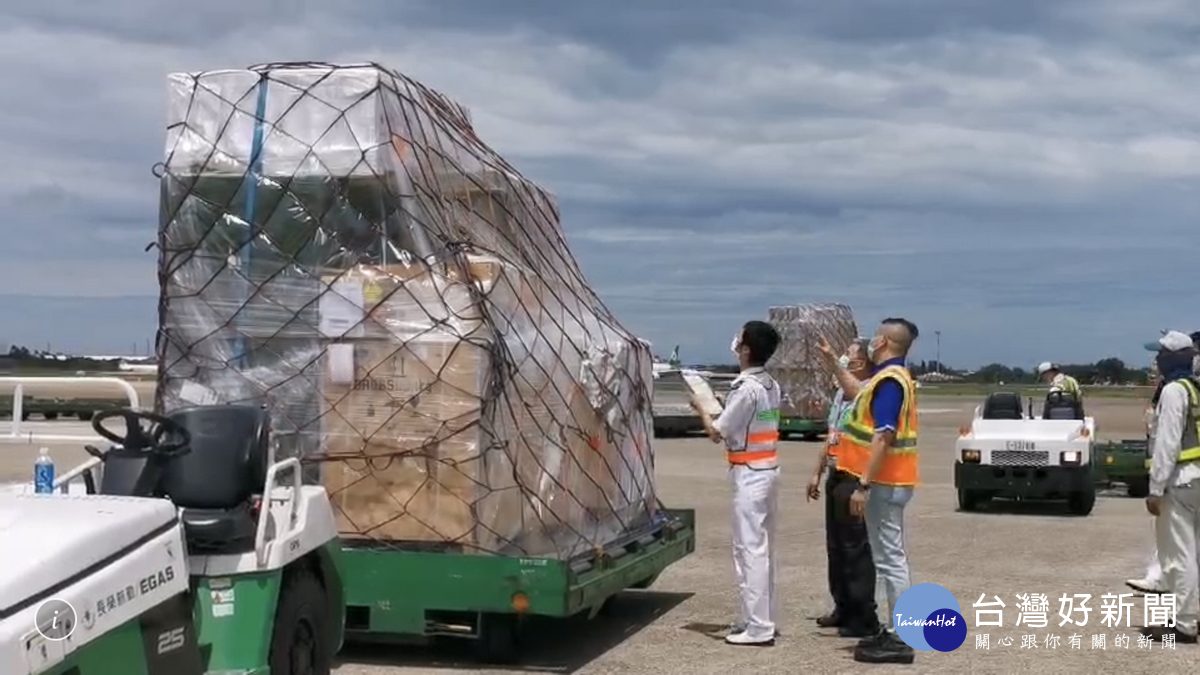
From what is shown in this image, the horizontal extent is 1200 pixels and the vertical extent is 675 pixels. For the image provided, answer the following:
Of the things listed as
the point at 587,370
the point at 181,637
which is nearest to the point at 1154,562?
the point at 587,370

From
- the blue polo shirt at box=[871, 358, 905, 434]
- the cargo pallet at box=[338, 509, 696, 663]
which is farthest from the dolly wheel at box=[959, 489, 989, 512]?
the cargo pallet at box=[338, 509, 696, 663]

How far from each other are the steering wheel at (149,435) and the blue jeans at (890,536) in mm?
4234

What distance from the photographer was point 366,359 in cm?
778

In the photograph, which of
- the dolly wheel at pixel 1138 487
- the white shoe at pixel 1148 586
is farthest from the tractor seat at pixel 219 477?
the dolly wheel at pixel 1138 487

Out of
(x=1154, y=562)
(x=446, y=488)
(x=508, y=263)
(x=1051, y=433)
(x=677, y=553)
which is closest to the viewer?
(x=446, y=488)

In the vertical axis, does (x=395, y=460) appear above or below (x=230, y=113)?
below

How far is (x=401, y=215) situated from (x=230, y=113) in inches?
45.6

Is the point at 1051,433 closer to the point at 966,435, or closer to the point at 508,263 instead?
the point at 966,435

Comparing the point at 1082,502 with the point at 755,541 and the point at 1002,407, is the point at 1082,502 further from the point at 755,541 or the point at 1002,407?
the point at 755,541

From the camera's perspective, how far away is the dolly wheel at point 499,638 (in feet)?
26.2

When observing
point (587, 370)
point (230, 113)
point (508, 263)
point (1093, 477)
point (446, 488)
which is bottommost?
point (1093, 477)

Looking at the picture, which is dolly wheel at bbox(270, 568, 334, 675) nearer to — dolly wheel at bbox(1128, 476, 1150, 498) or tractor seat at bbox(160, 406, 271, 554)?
tractor seat at bbox(160, 406, 271, 554)

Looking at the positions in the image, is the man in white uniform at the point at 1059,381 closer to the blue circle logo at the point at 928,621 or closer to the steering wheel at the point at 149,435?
the blue circle logo at the point at 928,621

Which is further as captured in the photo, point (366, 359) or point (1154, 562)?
point (1154, 562)
